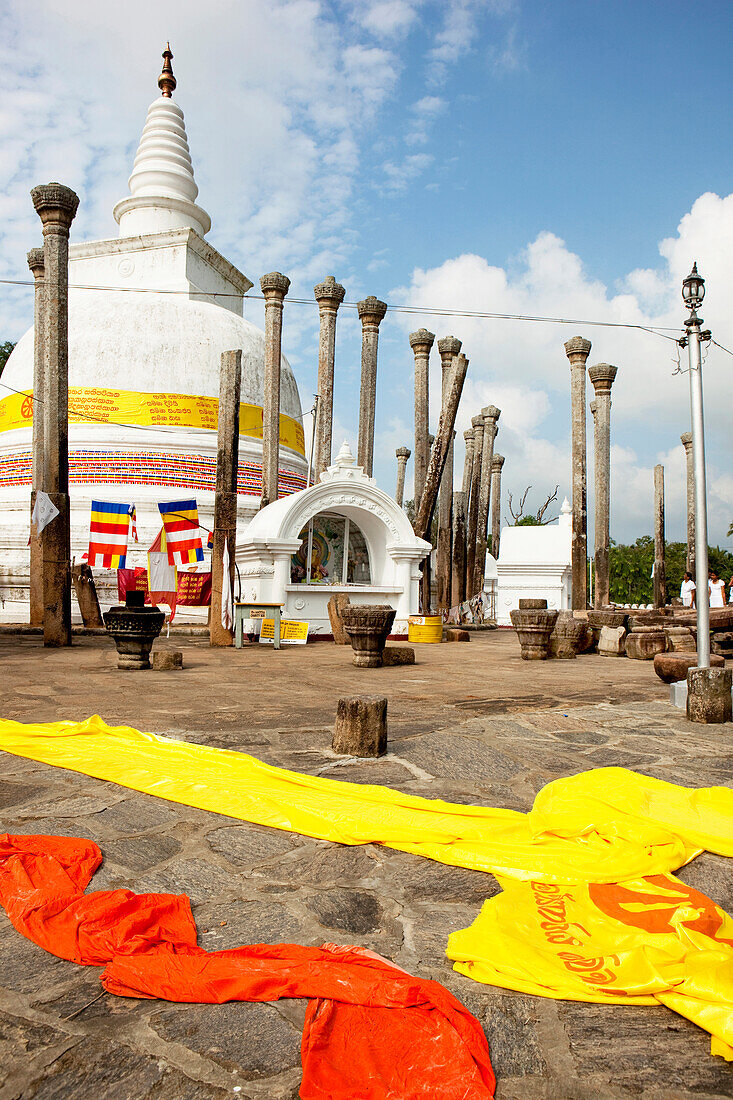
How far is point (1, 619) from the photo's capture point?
16.7 m

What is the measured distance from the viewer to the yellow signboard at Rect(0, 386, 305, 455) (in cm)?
2072

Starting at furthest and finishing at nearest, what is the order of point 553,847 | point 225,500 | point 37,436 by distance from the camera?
point 37,436
point 225,500
point 553,847

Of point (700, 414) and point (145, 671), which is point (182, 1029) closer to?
point (700, 414)

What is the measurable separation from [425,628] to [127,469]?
9.40 m

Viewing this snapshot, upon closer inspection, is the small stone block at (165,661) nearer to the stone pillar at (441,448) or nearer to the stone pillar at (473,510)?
the stone pillar at (441,448)

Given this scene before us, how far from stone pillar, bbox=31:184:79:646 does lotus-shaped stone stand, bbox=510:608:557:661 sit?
6.86 m

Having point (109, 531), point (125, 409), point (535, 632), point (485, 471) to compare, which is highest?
point (125, 409)

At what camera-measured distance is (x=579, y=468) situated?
1866 centimetres

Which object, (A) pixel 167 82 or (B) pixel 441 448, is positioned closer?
(B) pixel 441 448

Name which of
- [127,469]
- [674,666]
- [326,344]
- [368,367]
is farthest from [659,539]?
[674,666]

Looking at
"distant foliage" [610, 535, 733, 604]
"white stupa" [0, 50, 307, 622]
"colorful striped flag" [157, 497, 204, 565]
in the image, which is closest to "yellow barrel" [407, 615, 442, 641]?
"colorful striped flag" [157, 497, 204, 565]

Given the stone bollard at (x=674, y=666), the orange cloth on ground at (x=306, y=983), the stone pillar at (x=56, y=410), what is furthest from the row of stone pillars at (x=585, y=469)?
the orange cloth on ground at (x=306, y=983)

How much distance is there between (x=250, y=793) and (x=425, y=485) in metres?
14.2

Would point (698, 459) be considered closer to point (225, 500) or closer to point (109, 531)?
point (225, 500)
